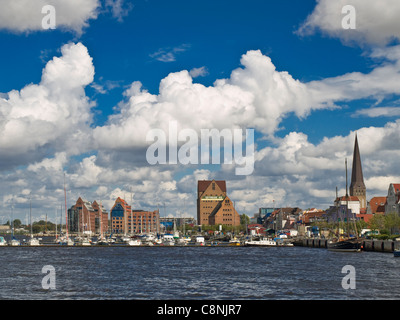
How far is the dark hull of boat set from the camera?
109 meters

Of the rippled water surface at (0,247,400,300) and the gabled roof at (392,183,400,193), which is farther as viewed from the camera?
the gabled roof at (392,183,400,193)

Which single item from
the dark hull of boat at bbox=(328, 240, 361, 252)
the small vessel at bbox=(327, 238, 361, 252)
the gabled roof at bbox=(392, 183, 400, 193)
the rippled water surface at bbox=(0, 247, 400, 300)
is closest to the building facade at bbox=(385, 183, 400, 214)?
the gabled roof at bbox=(392, 183, 400, 193)

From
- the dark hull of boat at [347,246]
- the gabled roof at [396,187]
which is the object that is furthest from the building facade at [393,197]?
the dark hull of boat at [347,246]

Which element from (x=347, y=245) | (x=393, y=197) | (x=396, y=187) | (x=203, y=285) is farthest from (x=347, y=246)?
(x=393, y=197)

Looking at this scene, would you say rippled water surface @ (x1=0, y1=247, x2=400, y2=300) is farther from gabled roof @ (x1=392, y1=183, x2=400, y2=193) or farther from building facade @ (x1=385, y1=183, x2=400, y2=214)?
gabled roof @ (x1=392, y1=183, x2=400, y2=193)

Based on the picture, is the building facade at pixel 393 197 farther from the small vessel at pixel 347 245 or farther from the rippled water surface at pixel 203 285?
the rippled water surface at pixel 203 285

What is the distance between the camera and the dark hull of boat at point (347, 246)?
109m

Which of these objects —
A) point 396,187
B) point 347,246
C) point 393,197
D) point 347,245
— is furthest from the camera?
point 393,197

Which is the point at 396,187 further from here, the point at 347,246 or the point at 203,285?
the point at 203,285

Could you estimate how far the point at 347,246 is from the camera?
4385 inches

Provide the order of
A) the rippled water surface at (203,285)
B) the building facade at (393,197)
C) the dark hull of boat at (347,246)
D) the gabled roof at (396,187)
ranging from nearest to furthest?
the rippled water surface at (203,285), the dark hull of boat at (347,246), the building facade at (393,197), the gabled roof at (396,187)

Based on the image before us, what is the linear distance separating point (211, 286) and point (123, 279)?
12.0 meters
